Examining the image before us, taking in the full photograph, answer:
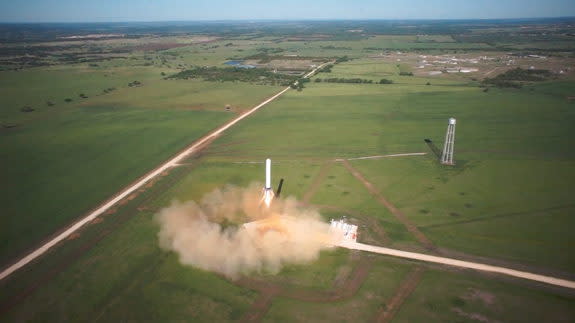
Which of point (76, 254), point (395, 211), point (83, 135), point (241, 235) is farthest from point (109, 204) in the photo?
point (395, 211)

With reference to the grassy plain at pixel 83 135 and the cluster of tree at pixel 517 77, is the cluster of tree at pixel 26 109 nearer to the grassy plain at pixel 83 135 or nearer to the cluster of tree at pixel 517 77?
the grassy plain at pixel 83 135

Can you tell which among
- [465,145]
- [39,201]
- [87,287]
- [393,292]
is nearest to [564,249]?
[393,292]

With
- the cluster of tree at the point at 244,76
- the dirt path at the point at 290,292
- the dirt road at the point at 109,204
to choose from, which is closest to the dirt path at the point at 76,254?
the dirt road at the point at 109,204

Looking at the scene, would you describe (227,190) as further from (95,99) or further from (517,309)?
(95,99)

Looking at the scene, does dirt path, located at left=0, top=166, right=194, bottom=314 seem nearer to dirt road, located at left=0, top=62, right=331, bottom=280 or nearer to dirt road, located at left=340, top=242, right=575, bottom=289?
dirt road, located at left=0, top=62, right=331, bottom=280

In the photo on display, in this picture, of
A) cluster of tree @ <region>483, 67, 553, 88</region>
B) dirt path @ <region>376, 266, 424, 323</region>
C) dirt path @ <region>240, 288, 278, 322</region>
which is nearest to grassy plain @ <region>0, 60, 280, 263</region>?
dirt path @ <region>240, 288, 278, 322</region>
